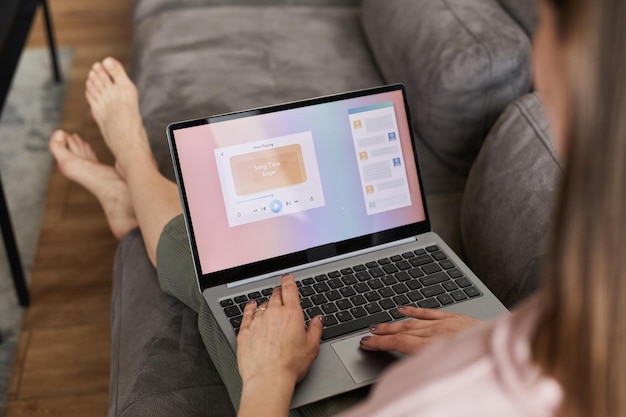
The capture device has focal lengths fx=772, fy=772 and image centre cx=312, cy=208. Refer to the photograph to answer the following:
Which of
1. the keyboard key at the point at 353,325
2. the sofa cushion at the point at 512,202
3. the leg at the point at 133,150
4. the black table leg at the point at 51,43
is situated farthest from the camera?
the black table leg at the point at 51,43

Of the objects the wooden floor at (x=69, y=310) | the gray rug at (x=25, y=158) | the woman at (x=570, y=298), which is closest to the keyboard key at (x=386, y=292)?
the woman at (x=570, y=298)

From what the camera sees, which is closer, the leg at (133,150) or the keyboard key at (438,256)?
the keyboard key at (438,256)

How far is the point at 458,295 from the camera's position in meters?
1.07

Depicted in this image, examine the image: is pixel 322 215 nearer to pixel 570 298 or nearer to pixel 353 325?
pixel 353 325

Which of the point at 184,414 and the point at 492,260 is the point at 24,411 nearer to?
the point at 184,414

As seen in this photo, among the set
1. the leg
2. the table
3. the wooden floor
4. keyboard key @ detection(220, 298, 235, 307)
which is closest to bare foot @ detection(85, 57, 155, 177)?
the leg

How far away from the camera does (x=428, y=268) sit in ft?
3.64

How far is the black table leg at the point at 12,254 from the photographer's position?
5.20 feet

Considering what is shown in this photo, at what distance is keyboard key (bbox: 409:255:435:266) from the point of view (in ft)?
3.67

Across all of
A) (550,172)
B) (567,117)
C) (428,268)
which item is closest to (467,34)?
(550,172)

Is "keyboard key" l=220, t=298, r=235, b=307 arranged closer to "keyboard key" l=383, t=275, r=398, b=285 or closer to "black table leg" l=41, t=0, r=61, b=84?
"keyboard key" l=383, t=275, r=398, b=285

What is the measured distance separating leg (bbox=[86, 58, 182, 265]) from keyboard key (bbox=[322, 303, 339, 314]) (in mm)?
369

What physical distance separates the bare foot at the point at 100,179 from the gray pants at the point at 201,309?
0.81 feet

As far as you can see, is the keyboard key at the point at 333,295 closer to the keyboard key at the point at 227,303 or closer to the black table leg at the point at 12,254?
the keyboard key at the point at 227,303
